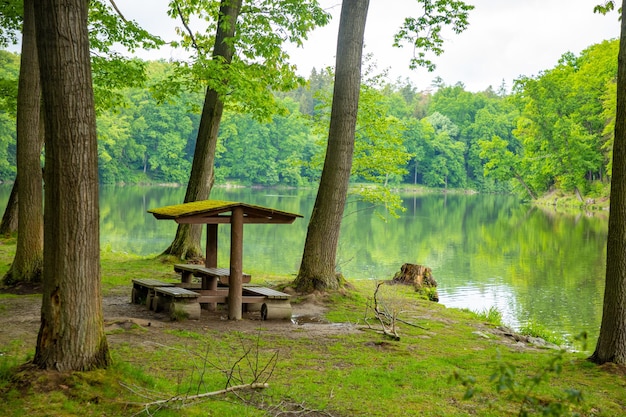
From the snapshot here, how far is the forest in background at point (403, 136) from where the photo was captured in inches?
864

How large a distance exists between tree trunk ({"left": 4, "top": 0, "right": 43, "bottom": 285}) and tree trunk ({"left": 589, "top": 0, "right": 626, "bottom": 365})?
840 centimetres

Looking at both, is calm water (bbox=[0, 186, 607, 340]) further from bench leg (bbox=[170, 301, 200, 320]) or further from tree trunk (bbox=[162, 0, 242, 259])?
bench leg (bbox=[170, 301, 200, 320])

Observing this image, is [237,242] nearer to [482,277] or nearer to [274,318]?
[274,318]

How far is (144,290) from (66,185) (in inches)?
206

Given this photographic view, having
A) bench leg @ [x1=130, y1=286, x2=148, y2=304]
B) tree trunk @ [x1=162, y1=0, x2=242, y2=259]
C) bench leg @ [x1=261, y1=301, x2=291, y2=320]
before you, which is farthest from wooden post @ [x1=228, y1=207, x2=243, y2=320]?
tree trunk @ [x1=162, y1=0, x2=242, y2=259]

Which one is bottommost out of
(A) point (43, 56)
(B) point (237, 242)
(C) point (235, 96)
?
(B) point (237, 242)

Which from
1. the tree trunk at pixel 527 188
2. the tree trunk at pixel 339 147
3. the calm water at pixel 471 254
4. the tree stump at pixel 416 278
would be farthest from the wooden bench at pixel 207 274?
the tree trunk at pixel 527 188

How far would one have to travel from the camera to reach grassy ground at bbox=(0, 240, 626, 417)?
489cm

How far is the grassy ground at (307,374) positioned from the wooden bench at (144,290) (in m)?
→ 0.36

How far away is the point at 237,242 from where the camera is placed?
9.28m

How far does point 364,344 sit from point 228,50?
8822 mm

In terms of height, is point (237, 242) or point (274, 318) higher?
point (237, 242)

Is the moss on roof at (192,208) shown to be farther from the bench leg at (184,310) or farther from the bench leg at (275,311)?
the bench leg at (275,311)

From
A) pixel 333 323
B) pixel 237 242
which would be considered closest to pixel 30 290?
pixel 237 242
